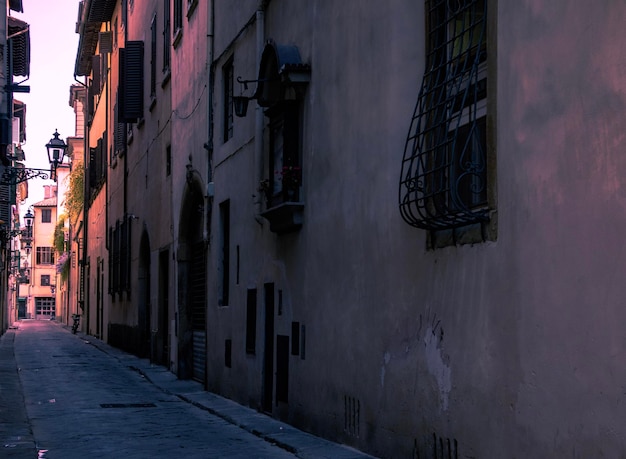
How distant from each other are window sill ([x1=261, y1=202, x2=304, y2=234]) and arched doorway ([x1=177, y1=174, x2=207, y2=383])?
610 cm

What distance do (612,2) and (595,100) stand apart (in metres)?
0.53

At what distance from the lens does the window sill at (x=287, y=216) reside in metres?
12.2

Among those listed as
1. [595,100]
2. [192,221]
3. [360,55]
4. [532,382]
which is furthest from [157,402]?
[595,100]

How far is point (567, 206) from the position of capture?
244 inches

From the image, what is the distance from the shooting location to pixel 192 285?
20.0 m

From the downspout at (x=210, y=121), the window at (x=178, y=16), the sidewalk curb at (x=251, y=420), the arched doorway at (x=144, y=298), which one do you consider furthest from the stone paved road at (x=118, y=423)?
the window at (x=178, y=16)

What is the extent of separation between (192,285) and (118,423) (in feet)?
23.5

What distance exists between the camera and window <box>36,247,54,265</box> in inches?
4156

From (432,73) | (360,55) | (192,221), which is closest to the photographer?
(432,73)

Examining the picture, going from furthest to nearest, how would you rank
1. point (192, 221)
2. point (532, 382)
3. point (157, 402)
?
1. point (192, 221)
2. point (157, 402)
3. point (532, 382)

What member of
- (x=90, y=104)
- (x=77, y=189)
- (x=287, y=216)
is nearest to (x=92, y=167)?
(x=90, y=104)

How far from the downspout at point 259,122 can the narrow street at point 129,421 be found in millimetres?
2792

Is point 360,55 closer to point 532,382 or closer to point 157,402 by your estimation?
point 532,382

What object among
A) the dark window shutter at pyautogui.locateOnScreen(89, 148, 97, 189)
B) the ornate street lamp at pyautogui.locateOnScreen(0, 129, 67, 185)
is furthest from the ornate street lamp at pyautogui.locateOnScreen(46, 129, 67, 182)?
the dark window shutter at pyautogui.locateOnScreen(89, 148, 97, 189)
